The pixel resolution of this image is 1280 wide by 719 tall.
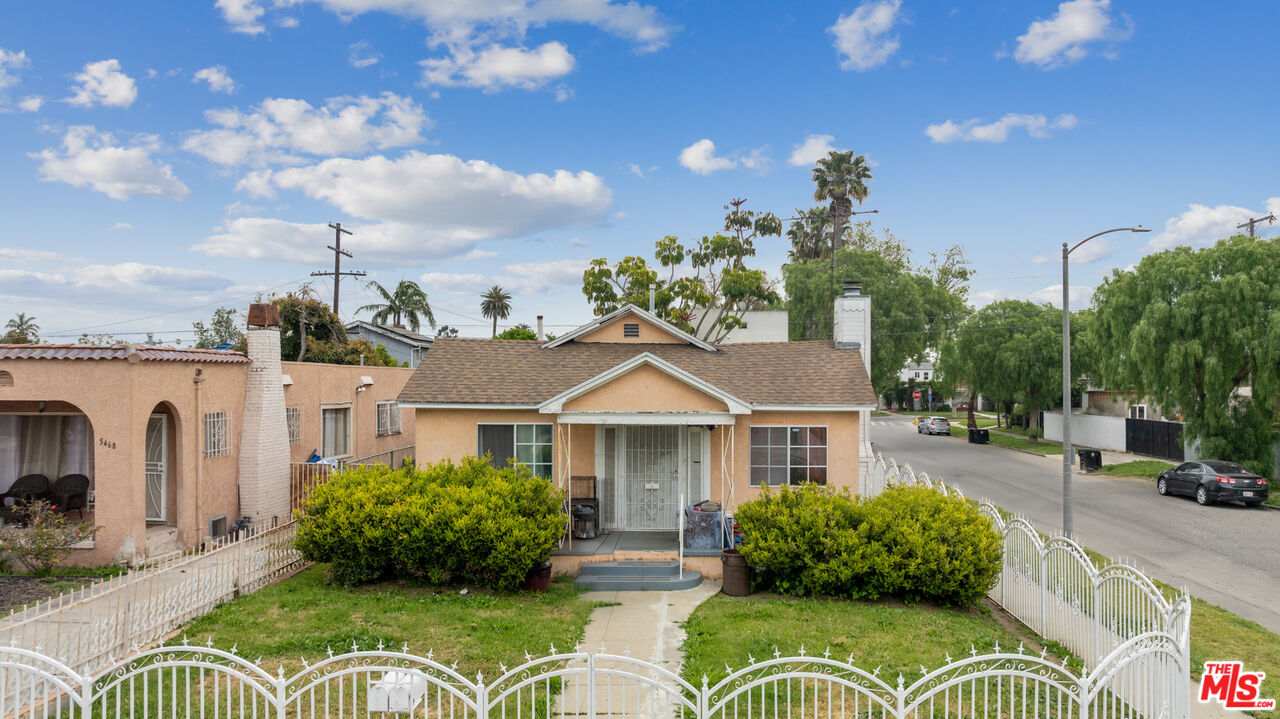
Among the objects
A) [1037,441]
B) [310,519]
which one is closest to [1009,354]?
[1037,441]

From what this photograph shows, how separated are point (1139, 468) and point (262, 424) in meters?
31.6

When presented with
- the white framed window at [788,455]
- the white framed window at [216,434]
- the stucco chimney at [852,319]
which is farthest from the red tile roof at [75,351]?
the stucco chimney at [852,319]

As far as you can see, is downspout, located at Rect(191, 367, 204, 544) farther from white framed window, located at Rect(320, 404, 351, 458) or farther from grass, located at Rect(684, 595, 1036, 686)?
grass, located at Rect(684, 595, 1036, 686)

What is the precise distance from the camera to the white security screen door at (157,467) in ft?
49.6

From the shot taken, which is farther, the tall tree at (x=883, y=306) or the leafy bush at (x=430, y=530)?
the tall tree at (x=883, y=306)

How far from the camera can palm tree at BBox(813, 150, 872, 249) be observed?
53.6 m

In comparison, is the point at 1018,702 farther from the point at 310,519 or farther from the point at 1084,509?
the point at 1084,509

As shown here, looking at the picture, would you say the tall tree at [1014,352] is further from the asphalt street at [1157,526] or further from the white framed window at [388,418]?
the white framed window at [388,418]

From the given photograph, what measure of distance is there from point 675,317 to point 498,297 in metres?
47.8

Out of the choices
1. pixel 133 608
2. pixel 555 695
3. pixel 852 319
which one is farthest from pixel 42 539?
pixel 852 319

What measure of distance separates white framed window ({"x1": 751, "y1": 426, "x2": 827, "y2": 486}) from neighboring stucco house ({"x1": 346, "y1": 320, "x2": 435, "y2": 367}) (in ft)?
90.7

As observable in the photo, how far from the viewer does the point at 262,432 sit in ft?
54.1

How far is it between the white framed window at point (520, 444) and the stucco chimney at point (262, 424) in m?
4.87

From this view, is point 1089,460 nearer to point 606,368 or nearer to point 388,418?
point 606,368
